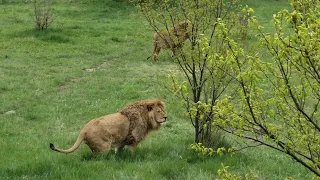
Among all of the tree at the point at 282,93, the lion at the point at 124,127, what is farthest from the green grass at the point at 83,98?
the tree at the point at 282,93

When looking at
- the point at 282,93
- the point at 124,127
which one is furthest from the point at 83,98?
the point at 282,93

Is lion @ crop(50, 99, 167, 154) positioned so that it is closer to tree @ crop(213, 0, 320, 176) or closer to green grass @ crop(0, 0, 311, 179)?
green grass @ crop(0, 0, 311, 179)

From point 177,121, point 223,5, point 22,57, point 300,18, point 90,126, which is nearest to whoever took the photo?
point 300,18

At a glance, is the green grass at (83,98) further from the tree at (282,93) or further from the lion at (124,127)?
the tree at (282,93)

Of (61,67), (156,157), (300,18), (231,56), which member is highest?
(300,18)

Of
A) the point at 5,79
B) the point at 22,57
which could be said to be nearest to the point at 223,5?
the point at 5,79

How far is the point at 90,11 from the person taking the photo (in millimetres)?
30312

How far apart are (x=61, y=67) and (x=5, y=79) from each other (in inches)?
114

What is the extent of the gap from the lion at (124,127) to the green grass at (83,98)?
214 millimetres

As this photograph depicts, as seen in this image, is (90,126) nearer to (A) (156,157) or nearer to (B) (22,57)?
(A) (156,157)

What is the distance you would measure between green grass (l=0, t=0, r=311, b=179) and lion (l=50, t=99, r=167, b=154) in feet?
0.70

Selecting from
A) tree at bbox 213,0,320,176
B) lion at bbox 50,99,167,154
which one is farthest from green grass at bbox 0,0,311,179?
tree at bbox 213,0,320,176

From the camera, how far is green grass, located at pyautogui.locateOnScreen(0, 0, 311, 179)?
7320mm

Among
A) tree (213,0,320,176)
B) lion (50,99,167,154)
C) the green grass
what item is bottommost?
the green grass
